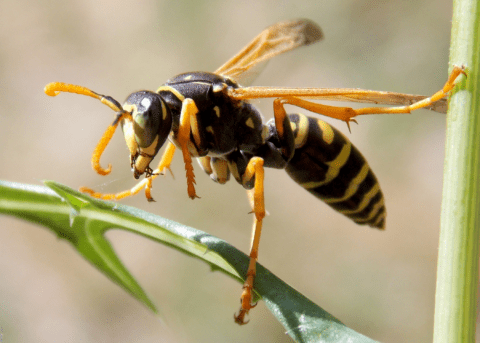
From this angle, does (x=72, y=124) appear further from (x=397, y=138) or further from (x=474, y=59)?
(x=474, y=59)

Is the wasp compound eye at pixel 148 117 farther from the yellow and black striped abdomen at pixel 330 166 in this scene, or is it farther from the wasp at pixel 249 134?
the yellow and black striped abdomen at pixel 330 166

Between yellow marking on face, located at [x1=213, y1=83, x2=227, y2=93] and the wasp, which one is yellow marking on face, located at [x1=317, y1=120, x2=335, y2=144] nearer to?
the wasp

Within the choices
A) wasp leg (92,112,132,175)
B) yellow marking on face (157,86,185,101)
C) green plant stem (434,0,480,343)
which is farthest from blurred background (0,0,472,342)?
green plant stem (434,0,480,343)

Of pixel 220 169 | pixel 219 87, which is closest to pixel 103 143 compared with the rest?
pixel 219 87

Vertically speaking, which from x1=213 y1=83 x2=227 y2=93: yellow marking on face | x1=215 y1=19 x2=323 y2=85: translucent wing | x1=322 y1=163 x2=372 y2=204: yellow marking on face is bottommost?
x1=322 y1=163 x2=372 y2=204: yellow marking on face

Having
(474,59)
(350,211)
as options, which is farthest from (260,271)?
(350,211)

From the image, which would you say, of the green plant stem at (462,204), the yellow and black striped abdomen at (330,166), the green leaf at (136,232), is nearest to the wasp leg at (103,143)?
the green leaf at (136,232)

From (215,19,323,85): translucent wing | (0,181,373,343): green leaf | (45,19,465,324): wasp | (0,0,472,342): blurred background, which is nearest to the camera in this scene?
(0,181,373,343): green leaf
